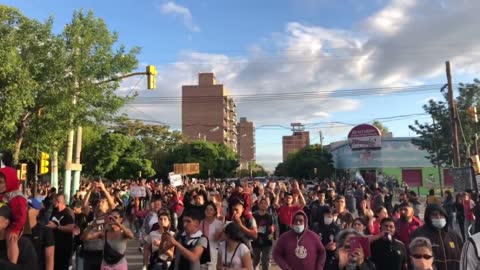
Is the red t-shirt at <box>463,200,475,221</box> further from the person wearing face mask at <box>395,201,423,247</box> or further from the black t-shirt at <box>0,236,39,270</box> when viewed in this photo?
the black t-shirt at <box>0,236,39,270</box>

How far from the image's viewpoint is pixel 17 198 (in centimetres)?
375

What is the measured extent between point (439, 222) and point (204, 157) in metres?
59.7

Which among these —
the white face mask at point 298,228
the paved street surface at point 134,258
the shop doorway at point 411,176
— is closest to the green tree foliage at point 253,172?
the shop doorway at point 411,176

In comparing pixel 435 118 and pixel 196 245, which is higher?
pixel 435 118

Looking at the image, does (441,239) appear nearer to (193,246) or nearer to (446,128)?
(193,246)

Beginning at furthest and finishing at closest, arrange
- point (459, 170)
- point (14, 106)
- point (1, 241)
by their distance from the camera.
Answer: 1. point (459, 170)
2. point (14, 106)
3. point (1, 241)

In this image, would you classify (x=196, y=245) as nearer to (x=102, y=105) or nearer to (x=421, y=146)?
(x=102, y=105)

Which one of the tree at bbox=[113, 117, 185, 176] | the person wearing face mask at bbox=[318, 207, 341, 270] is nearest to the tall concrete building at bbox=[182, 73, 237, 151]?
the tree at bbox=[113, 117, 185, 176]

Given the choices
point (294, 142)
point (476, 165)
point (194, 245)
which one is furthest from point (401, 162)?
point (294, 142)

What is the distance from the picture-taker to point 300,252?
575cm

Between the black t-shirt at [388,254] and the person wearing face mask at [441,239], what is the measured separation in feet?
1.30

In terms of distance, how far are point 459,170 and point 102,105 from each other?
13.0 m

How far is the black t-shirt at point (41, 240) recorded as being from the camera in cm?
465

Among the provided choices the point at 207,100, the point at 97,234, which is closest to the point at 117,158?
the point at 97,234
